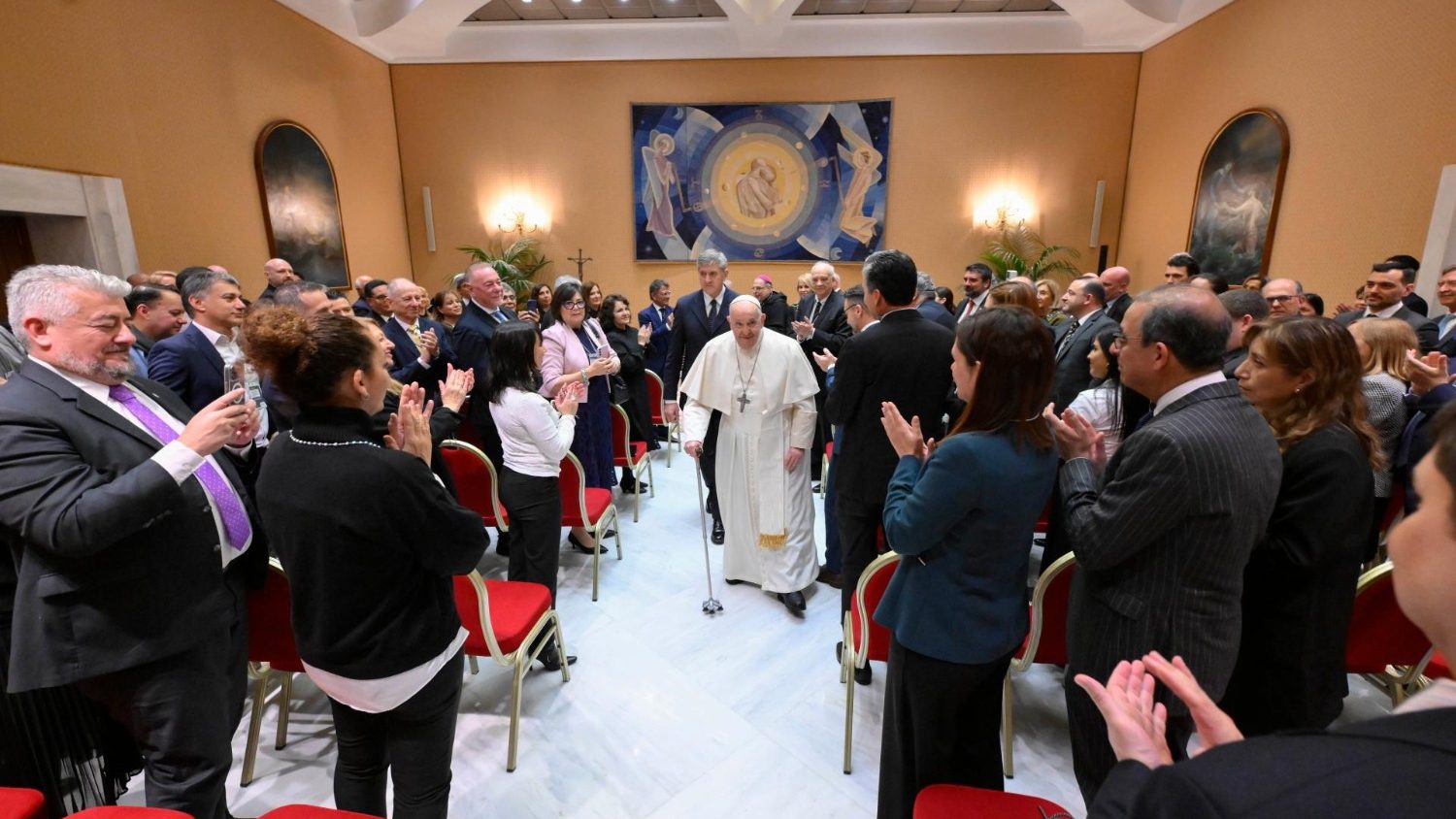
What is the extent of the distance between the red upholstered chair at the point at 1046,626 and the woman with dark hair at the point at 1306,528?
46 cm

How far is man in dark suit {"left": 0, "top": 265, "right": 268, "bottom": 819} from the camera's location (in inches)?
53.7

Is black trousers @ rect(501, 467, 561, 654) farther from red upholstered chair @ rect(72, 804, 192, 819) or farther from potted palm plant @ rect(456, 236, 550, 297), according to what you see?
potted palm plant @ rect(456, 236, 550, 297)

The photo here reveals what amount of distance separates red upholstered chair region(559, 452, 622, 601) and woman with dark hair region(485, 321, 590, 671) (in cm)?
28

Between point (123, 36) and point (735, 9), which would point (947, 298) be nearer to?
point (735, 9)

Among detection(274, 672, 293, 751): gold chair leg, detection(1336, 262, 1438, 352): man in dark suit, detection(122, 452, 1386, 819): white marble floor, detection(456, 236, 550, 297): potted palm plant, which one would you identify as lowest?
detection(122, 452, 1386, 819): white marble floor

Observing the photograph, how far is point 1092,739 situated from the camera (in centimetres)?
152

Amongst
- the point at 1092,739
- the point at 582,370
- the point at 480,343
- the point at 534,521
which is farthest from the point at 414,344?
the point at 1092,739

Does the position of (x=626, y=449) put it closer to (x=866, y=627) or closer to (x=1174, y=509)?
(x=866, y=627)

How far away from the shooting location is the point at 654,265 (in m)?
9.36

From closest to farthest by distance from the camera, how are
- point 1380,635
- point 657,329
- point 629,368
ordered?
point 1380,635 < point 629,368 < point 657,329

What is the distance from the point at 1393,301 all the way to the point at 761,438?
4.41 meters

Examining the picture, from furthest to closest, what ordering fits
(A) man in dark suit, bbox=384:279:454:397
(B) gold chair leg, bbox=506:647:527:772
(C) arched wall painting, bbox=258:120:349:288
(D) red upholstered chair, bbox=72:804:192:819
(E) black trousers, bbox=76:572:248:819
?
(C) arched wall painting, bbox=258:120:349:288, (A) man in dark suit, bbox=384:279:454:397, (B) gold chair leg, bbox=506:647:527:772, (E) black trousers, bbox=76:572:248:819, (D) red upholstered chair, bbox=72:804:192:819

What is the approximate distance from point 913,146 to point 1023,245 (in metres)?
2.10

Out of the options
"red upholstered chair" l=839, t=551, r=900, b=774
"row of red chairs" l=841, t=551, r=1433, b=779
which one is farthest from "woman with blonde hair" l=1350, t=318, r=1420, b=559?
"red upholstered chair" l=839, t=551, r=900, b=774
